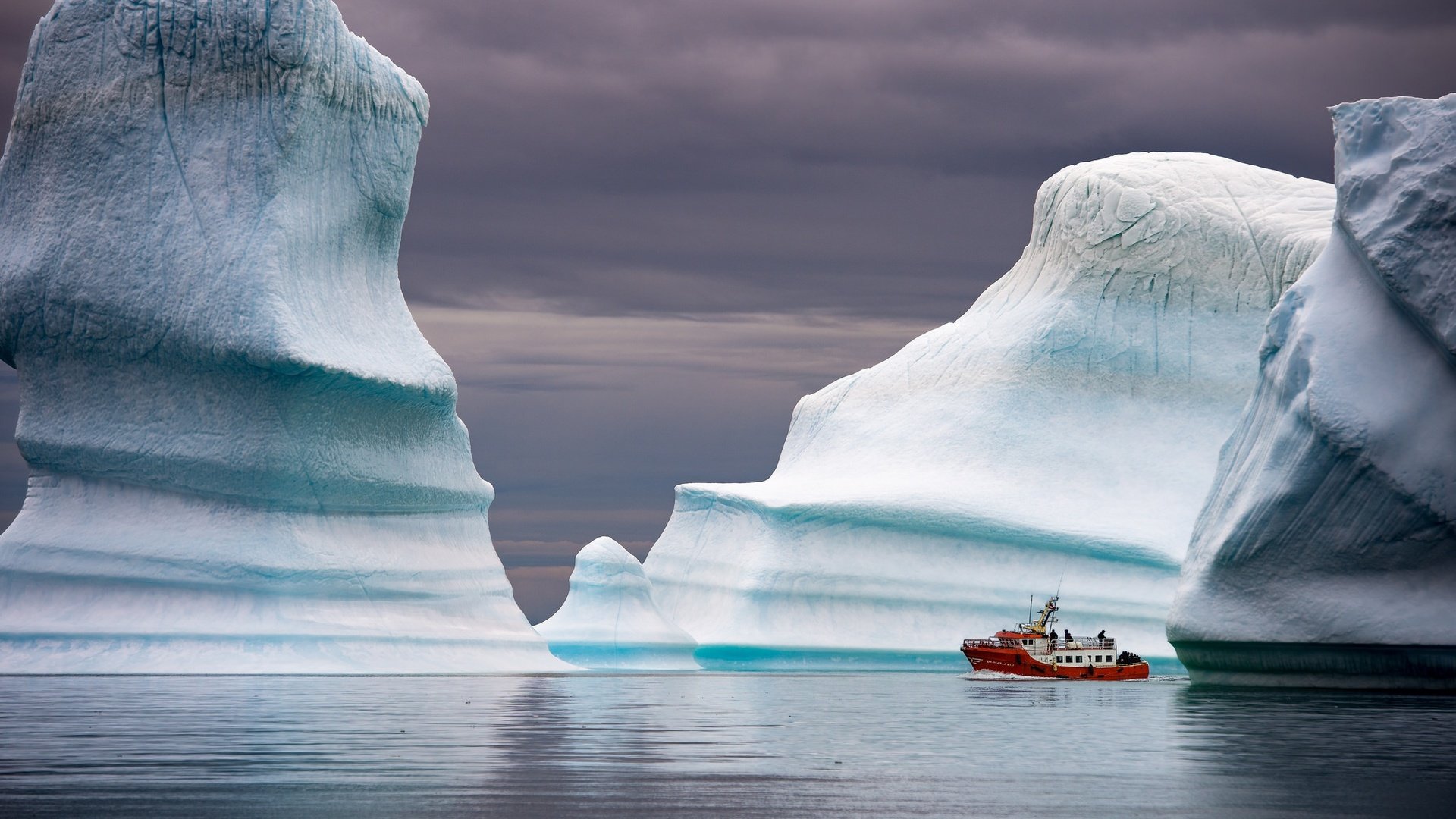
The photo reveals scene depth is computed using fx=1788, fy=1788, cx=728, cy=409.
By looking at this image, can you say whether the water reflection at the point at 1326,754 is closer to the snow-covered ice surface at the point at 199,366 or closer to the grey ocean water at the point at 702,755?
the grey ocean water at the point at 702,755

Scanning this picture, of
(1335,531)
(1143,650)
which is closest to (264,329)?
(1335,531)

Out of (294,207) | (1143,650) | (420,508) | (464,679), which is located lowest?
(1143,650)

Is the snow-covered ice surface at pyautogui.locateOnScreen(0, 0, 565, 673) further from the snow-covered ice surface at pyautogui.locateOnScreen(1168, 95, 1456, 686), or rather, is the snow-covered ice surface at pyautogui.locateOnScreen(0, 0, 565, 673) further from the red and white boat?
the snow-covered ice surface at pyautogui.locateOnScreen(1168, 95, 1456, 686)

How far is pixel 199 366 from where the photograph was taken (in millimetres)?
28312

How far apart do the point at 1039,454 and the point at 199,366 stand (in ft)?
71.9

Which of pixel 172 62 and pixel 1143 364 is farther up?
pixel 172 62

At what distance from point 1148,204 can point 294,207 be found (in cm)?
2256

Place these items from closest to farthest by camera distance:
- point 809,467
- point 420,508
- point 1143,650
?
1. point 420,508
2. point 1143,650
3. point 809,467

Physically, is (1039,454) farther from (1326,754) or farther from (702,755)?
(702,755)

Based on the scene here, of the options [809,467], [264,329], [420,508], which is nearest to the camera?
[264,329]

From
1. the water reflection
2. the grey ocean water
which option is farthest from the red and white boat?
the water reflection

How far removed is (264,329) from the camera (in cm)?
2773

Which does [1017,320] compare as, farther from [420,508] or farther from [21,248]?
[21,248]

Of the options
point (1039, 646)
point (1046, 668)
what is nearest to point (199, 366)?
point (1046, 668)
